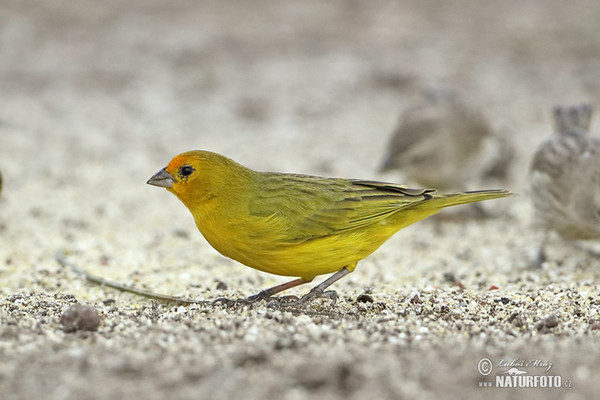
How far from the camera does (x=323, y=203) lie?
464cm

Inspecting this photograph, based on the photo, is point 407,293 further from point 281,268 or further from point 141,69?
point 141,69

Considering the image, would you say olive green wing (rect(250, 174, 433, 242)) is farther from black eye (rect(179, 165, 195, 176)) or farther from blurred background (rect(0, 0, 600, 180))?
blurred background (rect(0, 0, 600, 180))

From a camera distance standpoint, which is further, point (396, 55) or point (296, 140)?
point (396, 55)

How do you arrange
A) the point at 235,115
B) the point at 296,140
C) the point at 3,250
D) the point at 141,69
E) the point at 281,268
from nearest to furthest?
the point at 281,268 < the point at 3,250 < the point at 296,140 < the point at 235,115 < the point at 141,69

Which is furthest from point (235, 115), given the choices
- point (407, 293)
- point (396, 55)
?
point (407, 293)

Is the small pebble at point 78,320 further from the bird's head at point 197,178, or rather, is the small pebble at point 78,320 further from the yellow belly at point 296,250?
the bird's head at point 197,178

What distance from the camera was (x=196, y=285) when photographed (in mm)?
5629

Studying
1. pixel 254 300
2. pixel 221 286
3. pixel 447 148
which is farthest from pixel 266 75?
pixel 254 300

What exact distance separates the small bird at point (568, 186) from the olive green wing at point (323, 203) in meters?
1.95

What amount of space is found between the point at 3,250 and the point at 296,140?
4851 millimetres

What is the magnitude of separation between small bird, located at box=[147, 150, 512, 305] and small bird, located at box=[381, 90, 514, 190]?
3576 millimetres

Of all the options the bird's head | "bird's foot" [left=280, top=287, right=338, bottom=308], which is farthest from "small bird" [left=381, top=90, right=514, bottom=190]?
the bird's head

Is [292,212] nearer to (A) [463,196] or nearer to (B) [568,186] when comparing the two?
(A) [463,196]

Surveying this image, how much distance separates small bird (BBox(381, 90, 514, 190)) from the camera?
8.52 m
